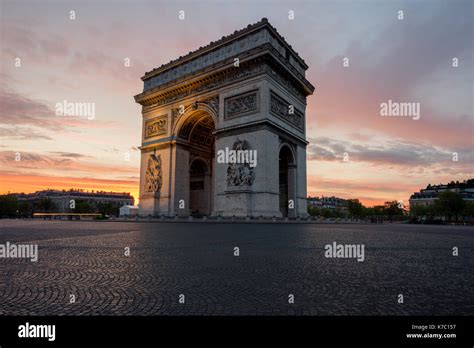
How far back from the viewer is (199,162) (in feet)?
105

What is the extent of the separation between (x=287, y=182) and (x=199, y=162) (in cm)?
990

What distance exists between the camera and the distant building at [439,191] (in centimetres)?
9425

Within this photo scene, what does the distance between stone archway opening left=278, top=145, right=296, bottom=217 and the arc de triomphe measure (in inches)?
3.4

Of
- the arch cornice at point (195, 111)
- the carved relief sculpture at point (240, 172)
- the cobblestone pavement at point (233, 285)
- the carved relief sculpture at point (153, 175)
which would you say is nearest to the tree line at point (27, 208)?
the carved relief sculpture at point (153, 175)

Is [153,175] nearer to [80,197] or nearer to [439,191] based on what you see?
[439,191]

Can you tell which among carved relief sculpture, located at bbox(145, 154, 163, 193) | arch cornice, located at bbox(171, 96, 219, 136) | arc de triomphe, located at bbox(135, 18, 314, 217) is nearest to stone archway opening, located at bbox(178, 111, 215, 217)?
arc de triomphe, located at bbox(135, 18, 314, 217)

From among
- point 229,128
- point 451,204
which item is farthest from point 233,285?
point 451,204

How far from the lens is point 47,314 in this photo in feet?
8.46

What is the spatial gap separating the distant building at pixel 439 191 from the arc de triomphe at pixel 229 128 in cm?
8821

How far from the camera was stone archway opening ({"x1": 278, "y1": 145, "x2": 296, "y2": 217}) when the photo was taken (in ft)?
85.6

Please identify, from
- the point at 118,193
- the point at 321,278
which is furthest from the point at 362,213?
the point at 118,193
